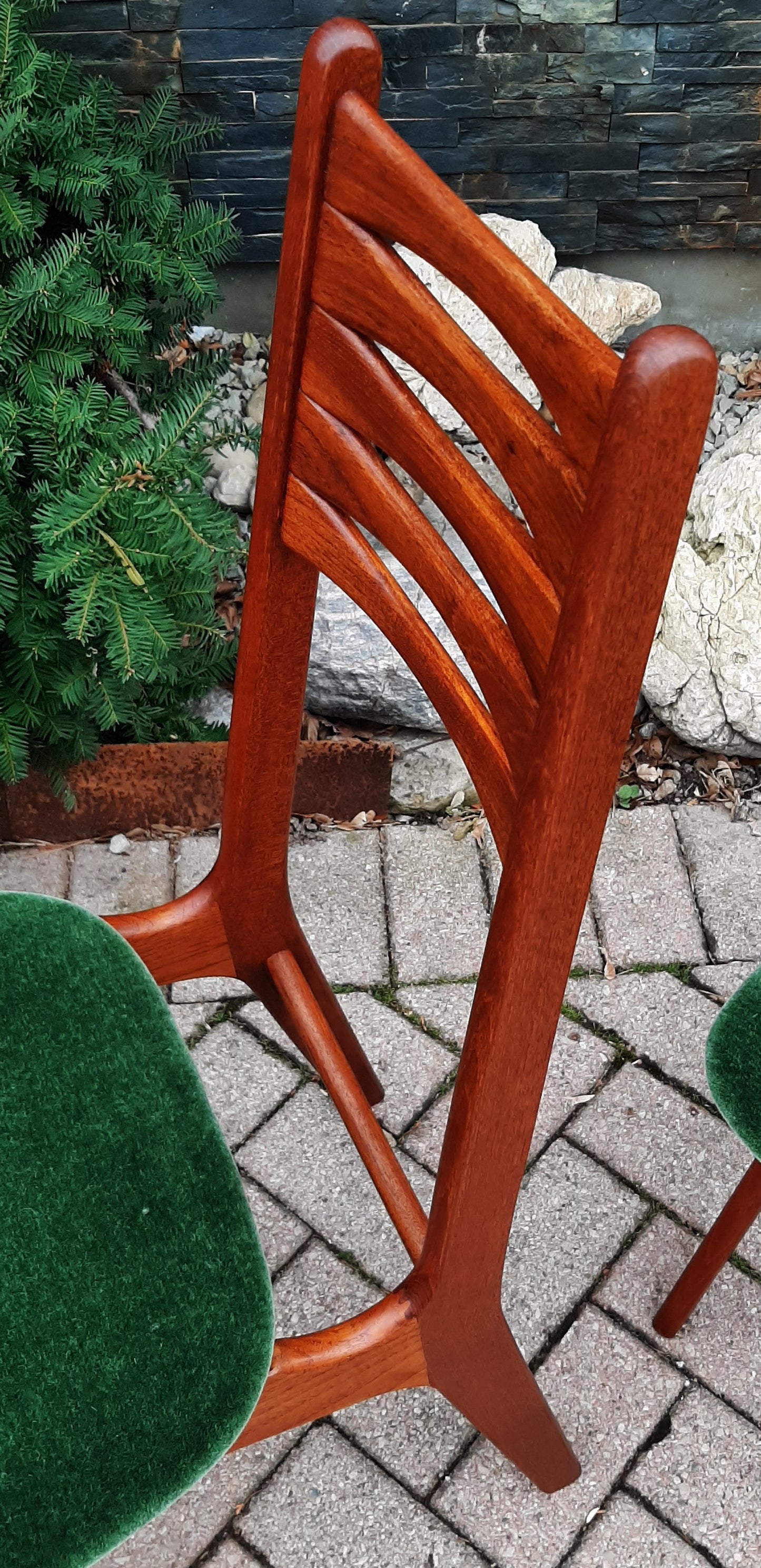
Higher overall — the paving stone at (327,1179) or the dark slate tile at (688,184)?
the dark slate tile at (688,184)

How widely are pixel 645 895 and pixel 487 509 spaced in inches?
54.4

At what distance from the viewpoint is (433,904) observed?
208cm

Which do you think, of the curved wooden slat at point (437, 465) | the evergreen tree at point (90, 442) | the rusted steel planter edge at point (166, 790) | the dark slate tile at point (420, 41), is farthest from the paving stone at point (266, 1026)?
the dark slate tile at point (420, 41)

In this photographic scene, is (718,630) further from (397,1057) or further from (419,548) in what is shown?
(419,548)

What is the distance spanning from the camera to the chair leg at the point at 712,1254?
1402 millimetres

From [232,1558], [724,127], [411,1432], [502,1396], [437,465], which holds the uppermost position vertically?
[724,127]

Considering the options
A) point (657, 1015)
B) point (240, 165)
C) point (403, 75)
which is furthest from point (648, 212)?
point (657, 1015)

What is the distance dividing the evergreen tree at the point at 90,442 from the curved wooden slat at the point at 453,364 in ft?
3.04

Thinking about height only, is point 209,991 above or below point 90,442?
below

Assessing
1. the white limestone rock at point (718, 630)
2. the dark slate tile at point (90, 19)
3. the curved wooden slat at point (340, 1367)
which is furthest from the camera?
the dark slate tile at point (90, 19)

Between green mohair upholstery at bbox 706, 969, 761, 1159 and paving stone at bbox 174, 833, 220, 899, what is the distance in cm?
104

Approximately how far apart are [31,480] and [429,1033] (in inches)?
40.1

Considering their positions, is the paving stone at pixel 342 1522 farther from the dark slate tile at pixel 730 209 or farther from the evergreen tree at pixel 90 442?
the dark slate tile at pixel 730 209

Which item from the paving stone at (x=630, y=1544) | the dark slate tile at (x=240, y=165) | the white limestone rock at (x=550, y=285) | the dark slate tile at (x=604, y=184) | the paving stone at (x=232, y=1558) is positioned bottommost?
the paving stone at (x=232, y=1558)
